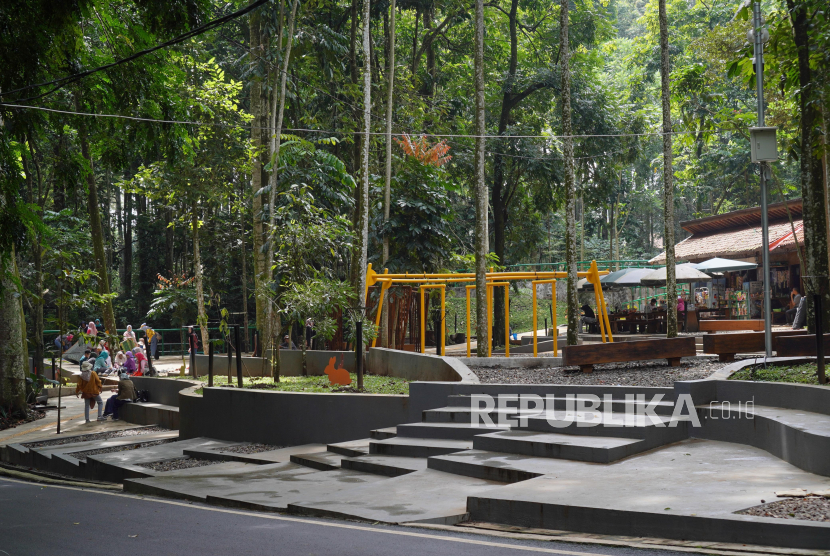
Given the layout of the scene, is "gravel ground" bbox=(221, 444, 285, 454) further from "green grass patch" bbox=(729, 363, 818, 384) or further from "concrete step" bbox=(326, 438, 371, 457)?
"green grass patch" bbox=(729, 363, 818, 384)

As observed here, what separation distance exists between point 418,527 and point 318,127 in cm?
2147

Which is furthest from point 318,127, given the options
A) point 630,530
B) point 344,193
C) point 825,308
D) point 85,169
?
point 630,530

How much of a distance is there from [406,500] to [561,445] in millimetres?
2020

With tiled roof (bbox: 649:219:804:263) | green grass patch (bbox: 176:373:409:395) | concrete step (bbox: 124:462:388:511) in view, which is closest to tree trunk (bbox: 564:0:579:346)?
green grass patch (bbox: 176:373:409:395)

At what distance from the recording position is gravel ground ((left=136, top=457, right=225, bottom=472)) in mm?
11219

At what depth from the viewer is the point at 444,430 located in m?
10.0

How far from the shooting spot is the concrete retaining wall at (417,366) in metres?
12.4

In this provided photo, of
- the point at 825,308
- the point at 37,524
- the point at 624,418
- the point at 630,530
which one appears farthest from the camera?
the point at 825,308

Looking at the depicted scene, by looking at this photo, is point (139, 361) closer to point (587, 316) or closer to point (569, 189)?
point (569, 189)

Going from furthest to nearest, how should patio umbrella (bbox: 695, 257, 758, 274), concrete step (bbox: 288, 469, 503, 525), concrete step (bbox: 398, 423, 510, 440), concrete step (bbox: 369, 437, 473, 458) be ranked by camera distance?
1. patio umbrella (bbox: 695, 257, 758, 274)
2. concrete step (bbox: 398, 423, 510, 440)
3. concrete step (bbox: 369, 437, 473, 458)
4. concrete step (bbox: 288, 469, 503, 525)

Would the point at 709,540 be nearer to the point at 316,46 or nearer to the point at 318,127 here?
the point at 316,46

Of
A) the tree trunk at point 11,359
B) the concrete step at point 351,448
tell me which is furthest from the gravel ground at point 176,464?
the tree trunk at point 11,359

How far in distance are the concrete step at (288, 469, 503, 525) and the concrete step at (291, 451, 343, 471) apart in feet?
5.40

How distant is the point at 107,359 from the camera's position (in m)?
24.1
